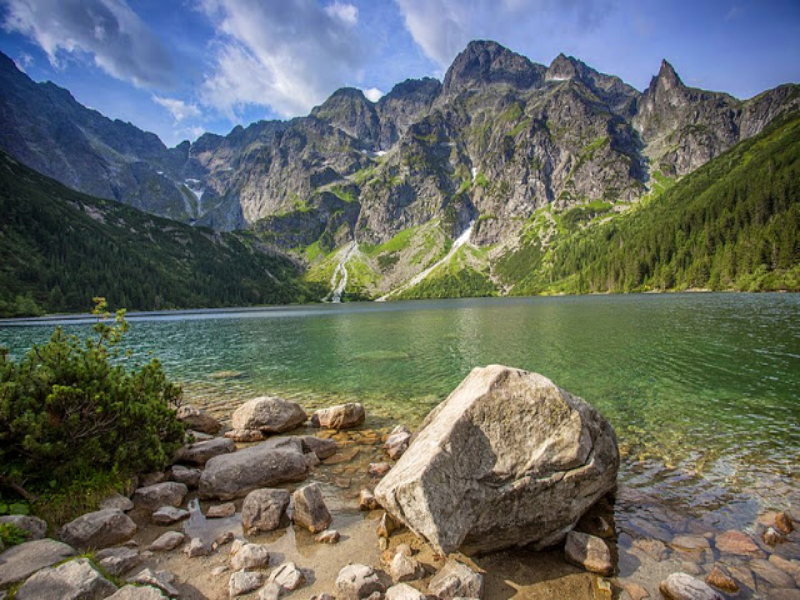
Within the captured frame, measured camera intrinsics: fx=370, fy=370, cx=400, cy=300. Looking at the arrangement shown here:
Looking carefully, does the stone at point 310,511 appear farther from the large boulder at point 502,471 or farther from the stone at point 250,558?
the large boulder at point 502,471

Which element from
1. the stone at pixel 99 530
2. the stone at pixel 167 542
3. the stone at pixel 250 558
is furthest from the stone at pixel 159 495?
the stone at pixel 250 558

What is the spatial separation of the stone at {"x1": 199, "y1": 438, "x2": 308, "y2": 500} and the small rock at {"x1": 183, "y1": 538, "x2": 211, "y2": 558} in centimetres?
290

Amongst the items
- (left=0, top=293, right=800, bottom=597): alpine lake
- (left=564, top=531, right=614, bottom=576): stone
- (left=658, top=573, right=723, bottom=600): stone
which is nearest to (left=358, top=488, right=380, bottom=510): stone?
(left=0, top=293, right=800, bottom=597): alpine lake

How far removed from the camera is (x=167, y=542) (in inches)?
383

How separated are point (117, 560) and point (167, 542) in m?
1.49

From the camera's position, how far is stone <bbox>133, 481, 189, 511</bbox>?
39.1 feet

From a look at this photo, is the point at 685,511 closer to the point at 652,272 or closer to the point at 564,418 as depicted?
the point at 564,418

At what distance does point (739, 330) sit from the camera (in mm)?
47156

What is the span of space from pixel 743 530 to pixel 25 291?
783 ft

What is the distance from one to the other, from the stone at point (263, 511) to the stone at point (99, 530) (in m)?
2.99

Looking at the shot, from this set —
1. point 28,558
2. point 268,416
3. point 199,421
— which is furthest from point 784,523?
point 199,421

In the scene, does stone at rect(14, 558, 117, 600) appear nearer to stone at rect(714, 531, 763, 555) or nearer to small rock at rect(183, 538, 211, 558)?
small rock at rect(183, 538, 211, 558)

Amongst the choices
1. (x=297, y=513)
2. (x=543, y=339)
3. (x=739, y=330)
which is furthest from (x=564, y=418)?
(x=739, y=330)

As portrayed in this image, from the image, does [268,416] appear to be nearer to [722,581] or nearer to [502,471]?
[502,471]
